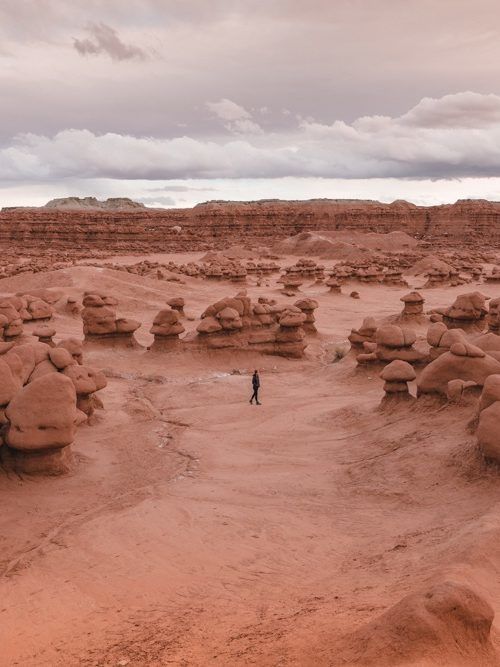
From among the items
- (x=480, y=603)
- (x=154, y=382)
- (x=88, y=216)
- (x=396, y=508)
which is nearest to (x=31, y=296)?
(x=154, y=382)

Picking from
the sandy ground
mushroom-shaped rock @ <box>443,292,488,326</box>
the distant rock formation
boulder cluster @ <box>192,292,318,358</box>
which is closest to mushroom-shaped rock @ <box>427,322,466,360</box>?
the sandy ground

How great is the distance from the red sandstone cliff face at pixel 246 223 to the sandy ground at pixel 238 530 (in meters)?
59.3

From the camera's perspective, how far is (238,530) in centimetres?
739

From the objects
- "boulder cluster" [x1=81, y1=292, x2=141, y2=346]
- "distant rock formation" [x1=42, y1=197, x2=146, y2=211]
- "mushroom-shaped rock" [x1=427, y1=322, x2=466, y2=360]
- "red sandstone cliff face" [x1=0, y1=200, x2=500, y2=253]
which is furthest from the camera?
"distant rock formation" [x1=42, y1=197, x2=146, y2=211]

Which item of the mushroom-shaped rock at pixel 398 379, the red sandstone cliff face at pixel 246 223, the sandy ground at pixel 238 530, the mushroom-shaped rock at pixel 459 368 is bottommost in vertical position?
the sandy ground at pixel 238 530

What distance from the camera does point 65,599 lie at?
19.5 ft

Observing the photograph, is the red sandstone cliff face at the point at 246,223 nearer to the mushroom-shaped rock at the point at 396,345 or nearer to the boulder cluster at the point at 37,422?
the mushroom-shaped rock at the point at 396,345

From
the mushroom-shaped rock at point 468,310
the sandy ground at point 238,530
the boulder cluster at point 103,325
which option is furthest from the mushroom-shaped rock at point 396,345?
the boulder cluster at point 103,325

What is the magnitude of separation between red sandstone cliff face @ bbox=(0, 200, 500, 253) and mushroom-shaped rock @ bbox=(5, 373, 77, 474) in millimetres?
61370

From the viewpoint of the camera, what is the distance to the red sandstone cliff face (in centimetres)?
7094

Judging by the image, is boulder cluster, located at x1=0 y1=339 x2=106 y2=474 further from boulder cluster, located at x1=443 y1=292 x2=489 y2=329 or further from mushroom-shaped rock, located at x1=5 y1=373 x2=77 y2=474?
boulder cluster, located at x1=443 y1=292 x2=489 y2=329

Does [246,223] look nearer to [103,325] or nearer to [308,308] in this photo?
[308,308]

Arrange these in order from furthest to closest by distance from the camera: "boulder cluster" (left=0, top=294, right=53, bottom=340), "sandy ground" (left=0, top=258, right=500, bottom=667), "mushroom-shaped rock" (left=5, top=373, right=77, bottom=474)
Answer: "boulder cluster" (left=0, top=294, right=53, bottom=340) → "mushroom-shaped rock" (left=5, top=373, right=77, bottom=474) → "sandy ground" (left=0, top=258, right=500, bottom=667)

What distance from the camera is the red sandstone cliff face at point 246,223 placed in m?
70.9
